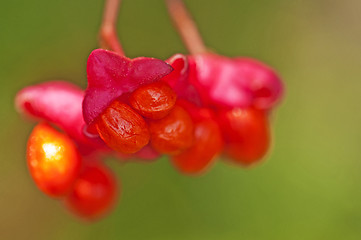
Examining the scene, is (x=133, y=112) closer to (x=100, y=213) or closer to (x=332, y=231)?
(x=100, y=213)

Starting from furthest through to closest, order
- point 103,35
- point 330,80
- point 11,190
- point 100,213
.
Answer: point 330,80, point 11,190, point 100,213, point 103,35

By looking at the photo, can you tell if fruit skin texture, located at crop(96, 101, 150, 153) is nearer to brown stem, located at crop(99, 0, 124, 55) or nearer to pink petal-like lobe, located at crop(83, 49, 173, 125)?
pink petal-like lobe, located at crop(83, 49, 173, 125)

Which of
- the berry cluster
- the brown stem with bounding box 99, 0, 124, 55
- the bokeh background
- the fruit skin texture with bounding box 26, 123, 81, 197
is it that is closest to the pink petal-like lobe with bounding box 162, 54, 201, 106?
the berry cluster

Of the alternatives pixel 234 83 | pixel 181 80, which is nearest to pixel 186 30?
pixel 234 83

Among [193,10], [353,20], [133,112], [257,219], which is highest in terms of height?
[353,20]

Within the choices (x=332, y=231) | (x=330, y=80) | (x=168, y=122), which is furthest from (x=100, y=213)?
(x=330, y=80)

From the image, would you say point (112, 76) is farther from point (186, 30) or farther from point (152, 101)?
point (186, 30)
